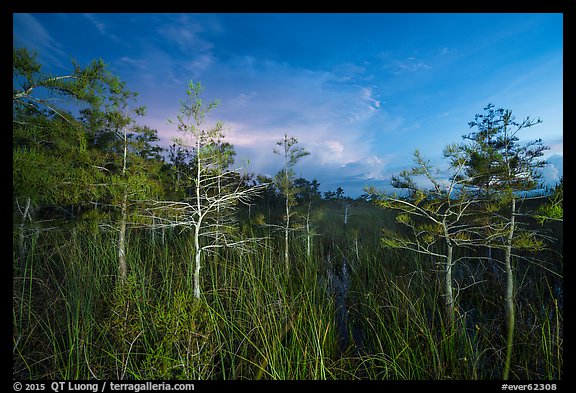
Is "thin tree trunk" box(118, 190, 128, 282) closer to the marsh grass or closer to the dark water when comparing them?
the marsh grass

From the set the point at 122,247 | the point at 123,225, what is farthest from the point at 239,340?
the point at 123,225

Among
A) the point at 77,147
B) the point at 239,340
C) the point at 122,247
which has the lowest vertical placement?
the point at 239,340

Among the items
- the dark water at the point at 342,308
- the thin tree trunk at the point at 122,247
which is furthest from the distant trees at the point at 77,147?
the dark water at the point at 342,308

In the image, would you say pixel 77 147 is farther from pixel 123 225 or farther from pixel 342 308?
pixel 342 308

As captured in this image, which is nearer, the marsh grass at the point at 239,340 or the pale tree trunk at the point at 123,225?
the marsh grass at the point at 239,340

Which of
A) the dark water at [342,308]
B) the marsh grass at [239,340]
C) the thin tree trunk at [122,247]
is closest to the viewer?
the marsh grass at [239,340]

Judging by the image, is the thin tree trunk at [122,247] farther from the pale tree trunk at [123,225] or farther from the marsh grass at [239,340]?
the marsh grass at [239,340]

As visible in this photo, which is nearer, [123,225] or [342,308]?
[342,308]

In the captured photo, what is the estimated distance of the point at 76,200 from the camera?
20.4 ft

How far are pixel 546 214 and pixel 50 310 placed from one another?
1086cm

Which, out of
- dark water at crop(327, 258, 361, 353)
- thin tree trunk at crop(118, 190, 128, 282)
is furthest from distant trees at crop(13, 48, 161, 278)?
dark water at crop(327, 258, 361, 353)

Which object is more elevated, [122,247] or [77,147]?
[77,147]
